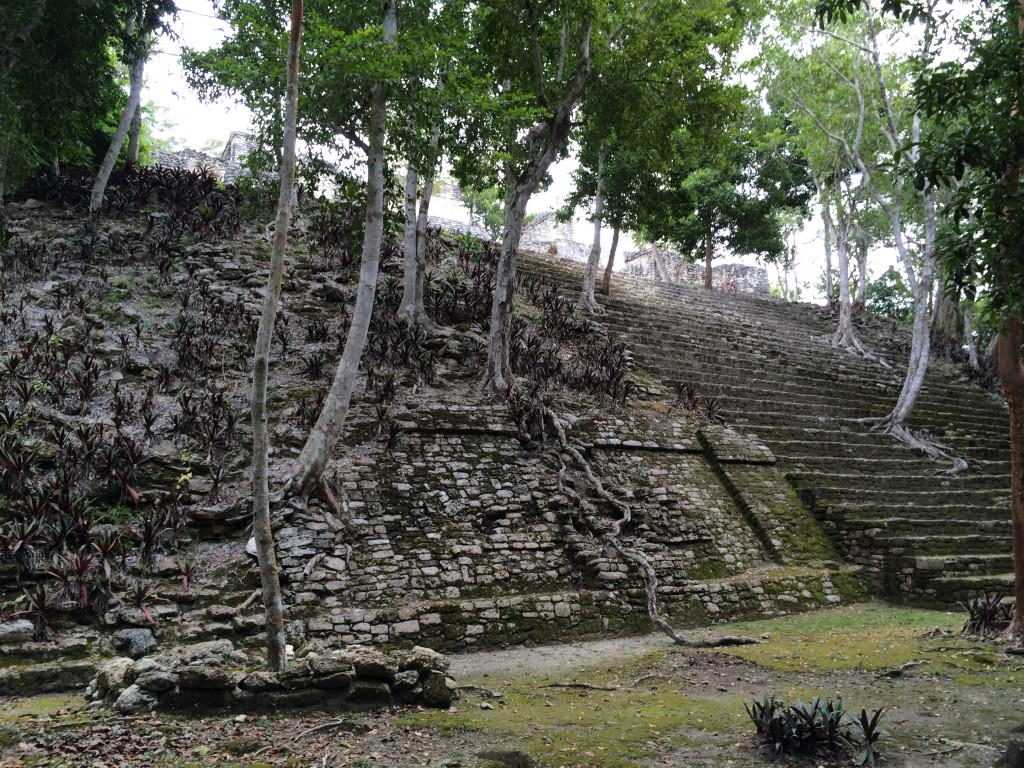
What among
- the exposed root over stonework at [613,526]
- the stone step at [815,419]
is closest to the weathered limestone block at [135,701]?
the exposed root over stonework at [613,526]

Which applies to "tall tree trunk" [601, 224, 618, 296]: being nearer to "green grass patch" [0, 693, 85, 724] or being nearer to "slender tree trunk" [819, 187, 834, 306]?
"slender tree trunk" [819, 187, 834, 306]

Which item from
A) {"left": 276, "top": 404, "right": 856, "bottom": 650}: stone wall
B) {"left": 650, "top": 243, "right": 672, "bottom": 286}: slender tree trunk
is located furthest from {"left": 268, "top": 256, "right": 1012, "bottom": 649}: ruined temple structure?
{"left": 650, "top": 243, "right": 672, "bottom": 286}: slender tree trunk

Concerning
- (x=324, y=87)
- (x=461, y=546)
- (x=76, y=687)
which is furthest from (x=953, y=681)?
(x=324, y=87)

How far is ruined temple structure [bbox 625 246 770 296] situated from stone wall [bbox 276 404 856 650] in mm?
17753

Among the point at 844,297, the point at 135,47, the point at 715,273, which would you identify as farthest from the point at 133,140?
the point at 715,273

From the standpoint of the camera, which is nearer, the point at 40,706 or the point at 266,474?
the point at 40,706

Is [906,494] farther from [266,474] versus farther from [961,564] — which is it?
[266,474]

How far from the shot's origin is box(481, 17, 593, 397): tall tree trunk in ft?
30.2

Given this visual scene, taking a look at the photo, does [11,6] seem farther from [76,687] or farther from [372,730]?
[372,730]

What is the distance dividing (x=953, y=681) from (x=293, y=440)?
6.58m

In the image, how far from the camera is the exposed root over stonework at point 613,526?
6.28m

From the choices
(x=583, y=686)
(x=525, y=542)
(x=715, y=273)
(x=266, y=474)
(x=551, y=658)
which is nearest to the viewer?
(x=266, y=474)

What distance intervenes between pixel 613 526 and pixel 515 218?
482 cm

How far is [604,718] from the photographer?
412 centimetres
